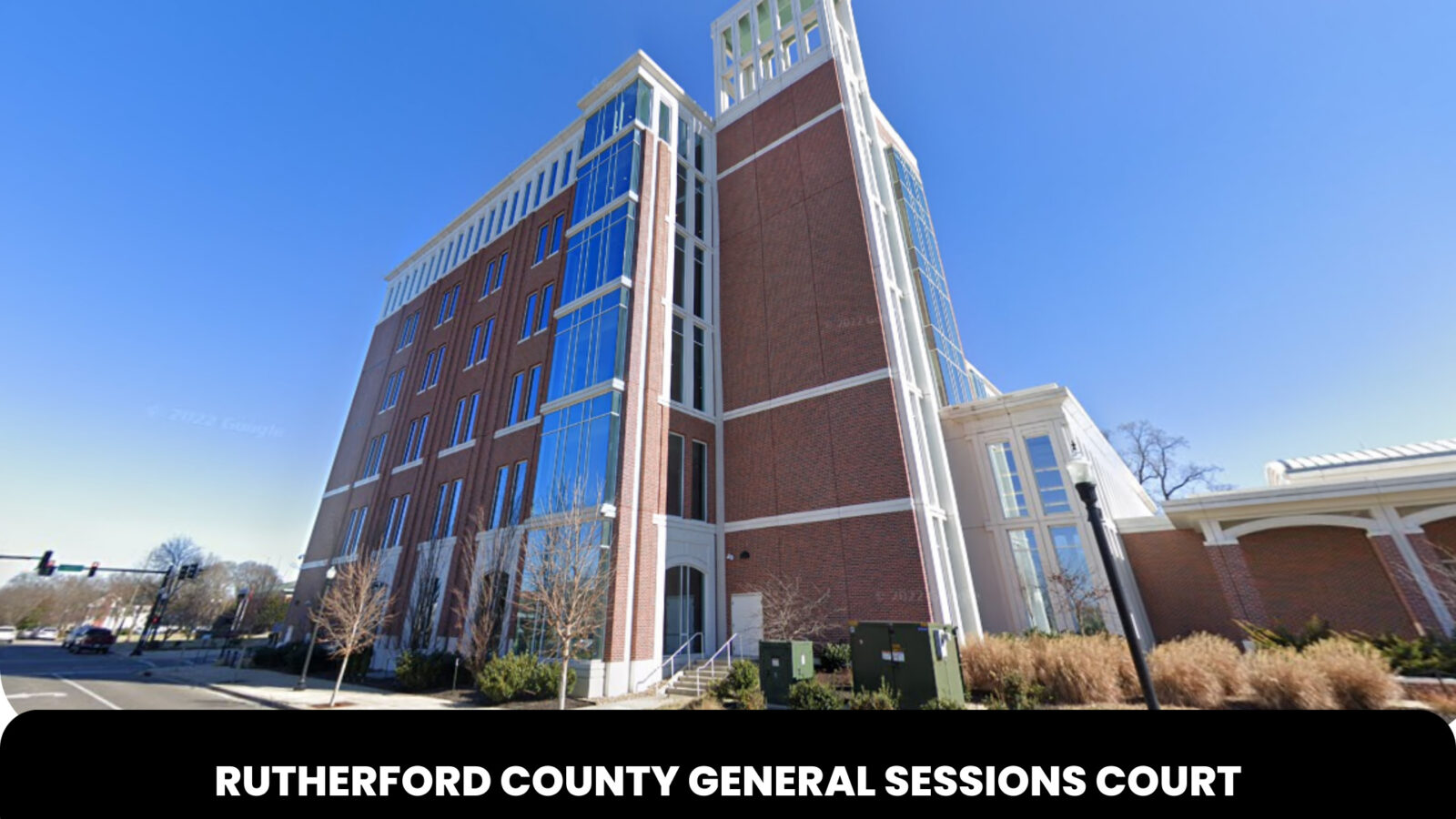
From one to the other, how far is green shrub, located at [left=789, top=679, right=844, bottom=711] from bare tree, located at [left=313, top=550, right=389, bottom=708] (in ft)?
39.0

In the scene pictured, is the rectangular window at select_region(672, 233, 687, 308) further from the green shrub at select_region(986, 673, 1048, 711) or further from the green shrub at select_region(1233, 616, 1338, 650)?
the green shrub at select_region(1233, 616, 1338, 650)

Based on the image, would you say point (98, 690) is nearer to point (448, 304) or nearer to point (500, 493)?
point (500, 493)

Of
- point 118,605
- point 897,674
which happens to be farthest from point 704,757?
point 118,605

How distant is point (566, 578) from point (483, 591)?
775 centimetres

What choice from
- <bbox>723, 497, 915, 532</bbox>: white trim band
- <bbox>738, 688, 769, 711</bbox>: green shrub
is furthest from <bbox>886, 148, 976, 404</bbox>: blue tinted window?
<bbox>738, 688, 769, 711</bbox>: green shrub

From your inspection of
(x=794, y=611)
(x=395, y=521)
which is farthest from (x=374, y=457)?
(x=794, y=611)

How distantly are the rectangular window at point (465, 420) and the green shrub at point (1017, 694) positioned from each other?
25407 mm

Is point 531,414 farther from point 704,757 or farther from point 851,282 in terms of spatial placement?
point 704,757

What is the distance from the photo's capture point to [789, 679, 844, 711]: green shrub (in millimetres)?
11578

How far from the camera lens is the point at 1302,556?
17078 mm

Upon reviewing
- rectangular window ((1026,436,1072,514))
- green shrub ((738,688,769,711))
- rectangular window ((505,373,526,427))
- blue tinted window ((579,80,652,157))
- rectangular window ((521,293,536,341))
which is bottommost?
green shrub ((738,688,769,711))

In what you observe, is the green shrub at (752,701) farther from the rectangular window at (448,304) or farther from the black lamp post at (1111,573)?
the rectangular window at (448,304)

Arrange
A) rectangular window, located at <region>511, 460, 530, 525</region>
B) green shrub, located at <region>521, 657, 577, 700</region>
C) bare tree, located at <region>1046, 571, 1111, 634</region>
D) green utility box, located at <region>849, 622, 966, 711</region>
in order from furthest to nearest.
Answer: rectangular window, located at <region>511, 460, 530, 525</region> < bare tree, located at <region>1046, 571, 1111, 634</region> < green shrub, located at <region>521, 657, 577, 700</region> < green utility box, located at <region>849, 622, 966, 711</region>

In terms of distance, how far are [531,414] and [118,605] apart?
78.9 meters
